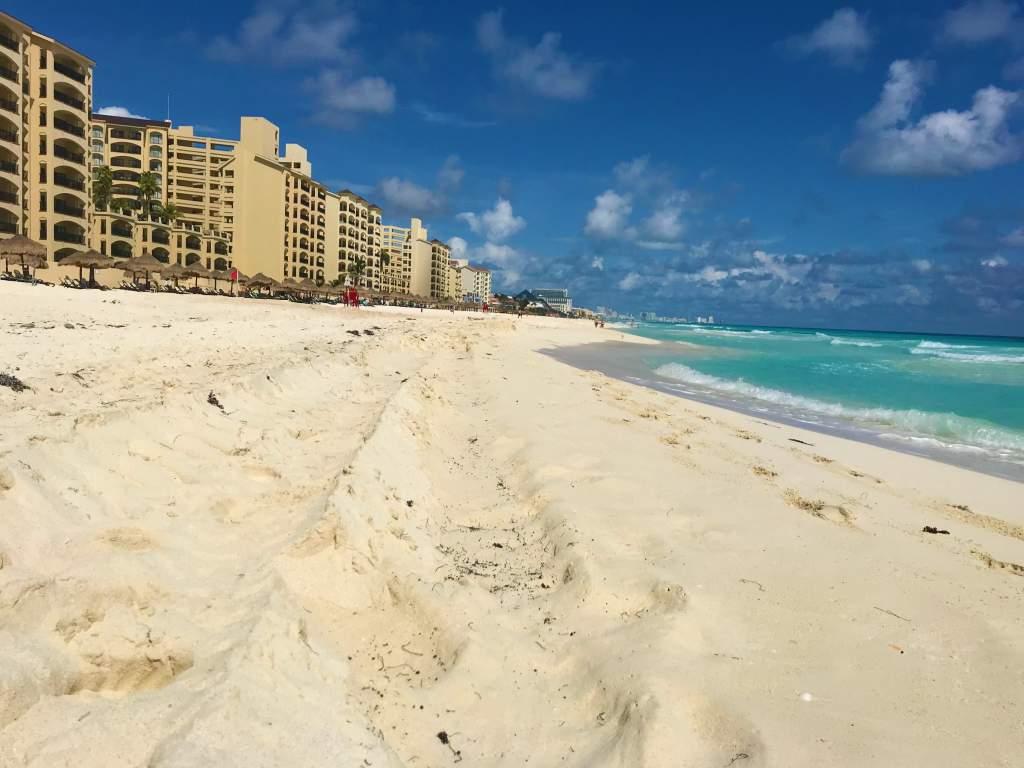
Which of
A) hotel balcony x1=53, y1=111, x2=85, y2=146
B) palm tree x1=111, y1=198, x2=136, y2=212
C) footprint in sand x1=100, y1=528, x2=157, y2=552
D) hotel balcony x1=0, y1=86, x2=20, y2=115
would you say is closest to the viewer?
footprint in sand x1=100, y1=528, x2=157, y2=552

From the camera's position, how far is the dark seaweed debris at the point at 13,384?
543 centimetres

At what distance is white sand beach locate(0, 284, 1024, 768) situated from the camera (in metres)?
2.31

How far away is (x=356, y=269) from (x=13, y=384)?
82.3 metres

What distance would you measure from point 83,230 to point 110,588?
175 feet

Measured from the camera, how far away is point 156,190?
63625mm

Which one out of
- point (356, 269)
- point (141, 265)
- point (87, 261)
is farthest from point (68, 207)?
point (356, 269)

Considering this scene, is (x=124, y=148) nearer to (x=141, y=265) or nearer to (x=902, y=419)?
(x=141, y=265)

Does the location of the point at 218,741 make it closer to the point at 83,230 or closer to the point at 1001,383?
the point at 1001,383

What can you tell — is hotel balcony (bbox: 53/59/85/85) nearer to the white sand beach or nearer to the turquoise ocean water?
the turquoise ocean water

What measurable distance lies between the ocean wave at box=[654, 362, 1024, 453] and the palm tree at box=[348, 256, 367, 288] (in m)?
71.5

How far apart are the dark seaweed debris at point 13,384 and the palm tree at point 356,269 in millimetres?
79021

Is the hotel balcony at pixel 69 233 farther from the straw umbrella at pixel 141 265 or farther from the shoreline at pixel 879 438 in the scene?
the shoreline at pixel 879 438

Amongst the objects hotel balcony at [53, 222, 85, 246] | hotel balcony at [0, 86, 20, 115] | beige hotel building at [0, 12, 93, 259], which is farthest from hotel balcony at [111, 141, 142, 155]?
hotel balcony at [0, 86, 20, 115]

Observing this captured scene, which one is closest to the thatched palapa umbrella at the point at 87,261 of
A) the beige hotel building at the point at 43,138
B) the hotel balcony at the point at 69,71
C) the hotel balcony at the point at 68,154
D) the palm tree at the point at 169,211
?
the beige hotel building at the point at 43,138
